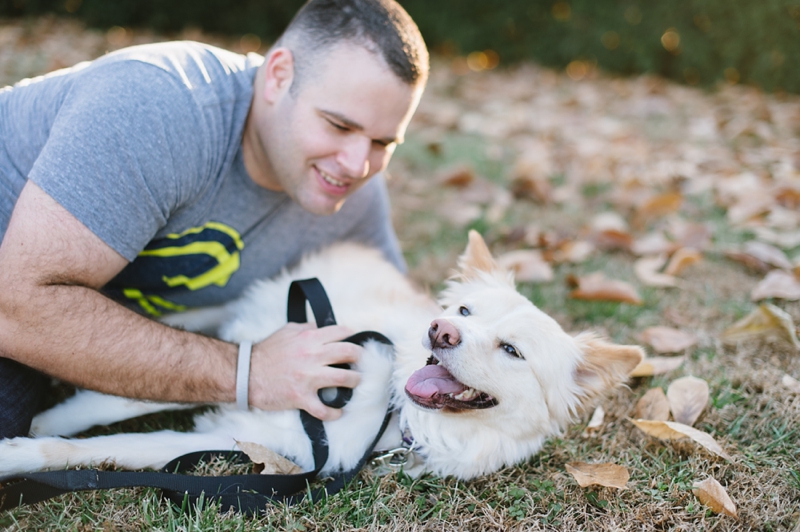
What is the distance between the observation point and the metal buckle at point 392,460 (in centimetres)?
213

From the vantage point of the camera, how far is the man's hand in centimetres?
213

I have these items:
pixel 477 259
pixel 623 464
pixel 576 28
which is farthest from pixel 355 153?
pixel 576 28

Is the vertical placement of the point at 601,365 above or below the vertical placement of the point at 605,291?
above

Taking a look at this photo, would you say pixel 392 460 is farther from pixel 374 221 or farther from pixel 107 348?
pixel 374 221

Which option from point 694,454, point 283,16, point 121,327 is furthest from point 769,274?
point 283,16

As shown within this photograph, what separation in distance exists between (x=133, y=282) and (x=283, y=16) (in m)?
8.77

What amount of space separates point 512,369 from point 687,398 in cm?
87

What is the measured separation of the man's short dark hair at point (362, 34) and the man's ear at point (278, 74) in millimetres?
36

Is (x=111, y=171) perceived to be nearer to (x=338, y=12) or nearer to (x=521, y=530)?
(x=338, y=12)

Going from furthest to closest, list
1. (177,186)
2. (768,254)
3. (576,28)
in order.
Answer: (576,28) → (768,254) → (177,186)

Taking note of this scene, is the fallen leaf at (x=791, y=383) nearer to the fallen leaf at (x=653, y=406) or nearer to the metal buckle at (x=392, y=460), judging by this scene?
the fallen leaf at (x=653, y=406)

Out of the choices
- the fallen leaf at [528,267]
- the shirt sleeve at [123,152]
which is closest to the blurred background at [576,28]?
the fallen leaf at [528,267]

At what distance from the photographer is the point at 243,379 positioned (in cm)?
216

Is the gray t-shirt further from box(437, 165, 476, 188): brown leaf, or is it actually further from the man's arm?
box(437, 165, 476, 188): brown leaf
